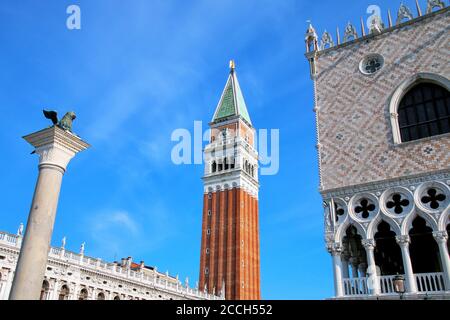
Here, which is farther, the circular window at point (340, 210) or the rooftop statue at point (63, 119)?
the circular window at point (340, 210)

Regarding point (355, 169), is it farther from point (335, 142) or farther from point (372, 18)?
point (372, 18)

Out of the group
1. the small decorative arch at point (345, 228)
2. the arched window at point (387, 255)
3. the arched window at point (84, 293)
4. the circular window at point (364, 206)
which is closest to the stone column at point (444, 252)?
the arched window at point (387, 255)

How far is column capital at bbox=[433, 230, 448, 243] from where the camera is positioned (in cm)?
1284

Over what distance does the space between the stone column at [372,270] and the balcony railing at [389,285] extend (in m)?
0.11

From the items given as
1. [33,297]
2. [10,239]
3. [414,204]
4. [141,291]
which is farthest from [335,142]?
[141,291]

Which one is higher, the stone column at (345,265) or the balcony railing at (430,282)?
the stone column at (345,265)

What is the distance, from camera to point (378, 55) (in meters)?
16.4

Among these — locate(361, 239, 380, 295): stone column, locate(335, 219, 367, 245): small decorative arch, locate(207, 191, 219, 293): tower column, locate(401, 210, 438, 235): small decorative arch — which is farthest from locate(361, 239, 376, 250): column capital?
locate(207, 191, 219, 293): tower column

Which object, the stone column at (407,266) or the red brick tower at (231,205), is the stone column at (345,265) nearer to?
the stone column at (407,266)

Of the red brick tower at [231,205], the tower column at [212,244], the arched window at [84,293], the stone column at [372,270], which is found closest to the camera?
the stone column at [372,270]

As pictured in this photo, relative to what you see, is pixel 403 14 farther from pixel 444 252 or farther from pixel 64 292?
pixel 64 292

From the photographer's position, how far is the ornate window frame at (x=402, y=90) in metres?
14.7

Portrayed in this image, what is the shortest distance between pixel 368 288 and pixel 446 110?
6578 mm

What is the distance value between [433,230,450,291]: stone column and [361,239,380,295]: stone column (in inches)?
75.5
